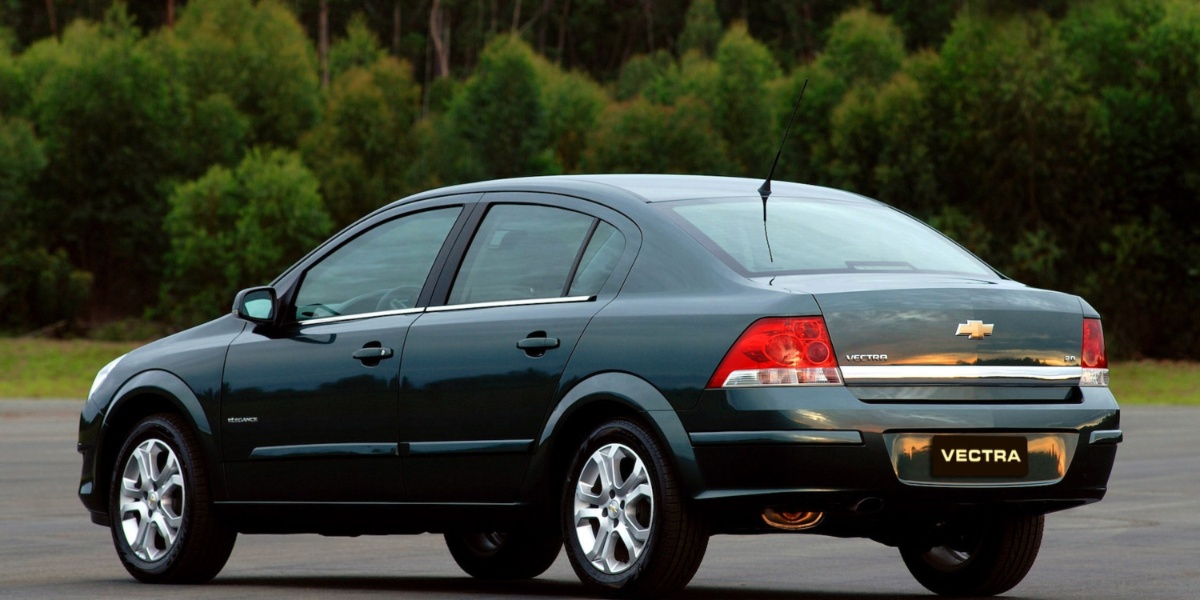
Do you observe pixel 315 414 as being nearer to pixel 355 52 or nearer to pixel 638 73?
pixel 638 73

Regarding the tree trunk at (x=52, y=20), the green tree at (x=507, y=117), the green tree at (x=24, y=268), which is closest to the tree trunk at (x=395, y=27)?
the tree trunk at (x=52, y=20)

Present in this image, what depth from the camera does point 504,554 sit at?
28.6ft

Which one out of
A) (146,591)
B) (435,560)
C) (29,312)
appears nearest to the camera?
(146,591)

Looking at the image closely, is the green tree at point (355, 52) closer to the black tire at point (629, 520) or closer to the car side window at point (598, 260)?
the car side window at point (598, 260)

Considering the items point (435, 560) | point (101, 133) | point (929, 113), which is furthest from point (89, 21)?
point (435, 560)

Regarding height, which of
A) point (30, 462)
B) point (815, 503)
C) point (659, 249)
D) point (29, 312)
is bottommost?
point (29, 312)

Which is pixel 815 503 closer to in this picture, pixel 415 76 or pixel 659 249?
pixel 659 249

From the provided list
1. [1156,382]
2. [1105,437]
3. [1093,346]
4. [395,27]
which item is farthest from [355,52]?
[1105,437]

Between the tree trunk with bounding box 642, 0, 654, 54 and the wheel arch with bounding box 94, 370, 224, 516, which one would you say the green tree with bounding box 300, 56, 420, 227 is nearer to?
the tree trunk with bounding box 642, 0, 654, 54

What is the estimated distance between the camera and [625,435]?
6.86 metres

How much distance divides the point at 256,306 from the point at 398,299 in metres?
0.73

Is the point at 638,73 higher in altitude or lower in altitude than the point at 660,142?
lower

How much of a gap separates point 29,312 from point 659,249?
69834 millimetres

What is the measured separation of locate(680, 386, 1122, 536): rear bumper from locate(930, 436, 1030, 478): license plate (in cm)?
3
